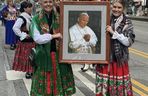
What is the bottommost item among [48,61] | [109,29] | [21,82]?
[21,82]

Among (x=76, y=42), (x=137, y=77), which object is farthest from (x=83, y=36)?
(x=137, y=77)

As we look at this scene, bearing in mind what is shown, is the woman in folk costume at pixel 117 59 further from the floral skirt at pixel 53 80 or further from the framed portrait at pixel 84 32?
the floral skirt at pixel 53 80

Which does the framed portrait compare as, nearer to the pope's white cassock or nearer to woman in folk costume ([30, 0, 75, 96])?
the pope's white cassock

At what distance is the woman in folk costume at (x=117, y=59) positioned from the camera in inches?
219

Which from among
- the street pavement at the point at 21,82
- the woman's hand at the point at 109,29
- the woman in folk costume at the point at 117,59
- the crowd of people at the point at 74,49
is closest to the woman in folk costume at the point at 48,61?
the crowd of people at the point at 74,49

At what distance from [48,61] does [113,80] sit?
34.3 inches

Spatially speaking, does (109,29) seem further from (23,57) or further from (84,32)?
(23,57)

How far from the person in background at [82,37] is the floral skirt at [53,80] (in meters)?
0.32

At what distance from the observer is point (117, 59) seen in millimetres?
5668

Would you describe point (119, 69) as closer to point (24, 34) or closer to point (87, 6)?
point (87, 6)

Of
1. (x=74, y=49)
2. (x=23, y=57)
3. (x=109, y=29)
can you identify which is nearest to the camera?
(x=109, y=29)

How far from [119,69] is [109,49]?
34 cm

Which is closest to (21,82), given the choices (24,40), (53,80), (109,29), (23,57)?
(23,57)

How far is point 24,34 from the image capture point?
29.0 ft
